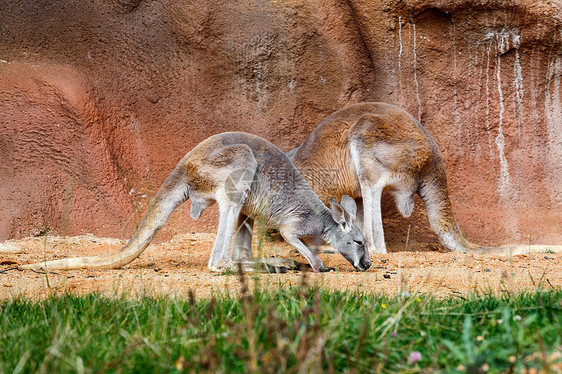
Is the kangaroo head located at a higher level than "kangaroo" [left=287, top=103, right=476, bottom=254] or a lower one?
lower

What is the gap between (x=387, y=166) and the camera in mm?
6098

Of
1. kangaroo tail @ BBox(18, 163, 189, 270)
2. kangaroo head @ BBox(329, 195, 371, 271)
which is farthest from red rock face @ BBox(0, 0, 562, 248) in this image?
kangaroo head @ BBox(329, 195, 371, 271)

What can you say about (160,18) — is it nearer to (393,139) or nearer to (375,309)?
(393,139)

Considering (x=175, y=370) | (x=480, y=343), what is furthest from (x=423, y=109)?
(x=175, y=370)

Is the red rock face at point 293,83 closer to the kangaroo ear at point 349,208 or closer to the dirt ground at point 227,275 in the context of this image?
the dirt ground at point 227,275

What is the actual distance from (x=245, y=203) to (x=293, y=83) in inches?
121

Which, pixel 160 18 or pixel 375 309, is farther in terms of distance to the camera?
pixel 160 18

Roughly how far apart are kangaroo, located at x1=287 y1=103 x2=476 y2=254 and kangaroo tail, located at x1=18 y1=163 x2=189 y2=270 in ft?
6.56

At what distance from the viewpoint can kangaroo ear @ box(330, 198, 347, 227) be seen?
16.1ft

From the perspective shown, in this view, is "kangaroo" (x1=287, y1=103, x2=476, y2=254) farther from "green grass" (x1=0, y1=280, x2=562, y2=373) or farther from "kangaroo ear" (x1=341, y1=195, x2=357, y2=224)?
"green grass" (x1=0, y1=280, x2=562, y2=373)

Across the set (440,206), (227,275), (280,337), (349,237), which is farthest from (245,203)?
(280,337)

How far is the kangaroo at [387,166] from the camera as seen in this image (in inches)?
240

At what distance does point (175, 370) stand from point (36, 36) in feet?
21.2

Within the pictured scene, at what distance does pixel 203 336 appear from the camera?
6.87ft
